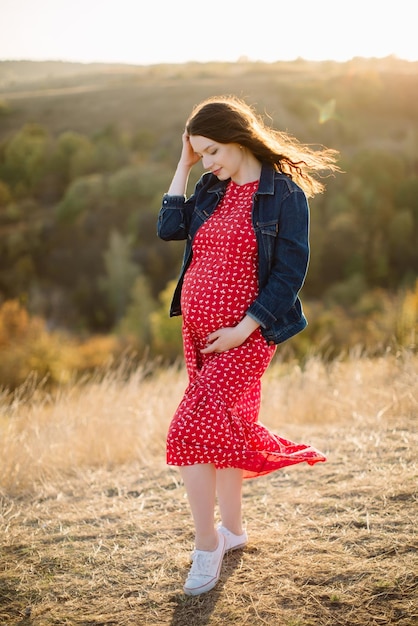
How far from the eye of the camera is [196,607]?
233cm

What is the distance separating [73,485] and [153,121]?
230 ft

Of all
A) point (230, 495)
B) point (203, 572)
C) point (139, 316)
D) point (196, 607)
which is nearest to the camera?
point (196, 607)

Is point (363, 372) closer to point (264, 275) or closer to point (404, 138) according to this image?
point (264, 275)

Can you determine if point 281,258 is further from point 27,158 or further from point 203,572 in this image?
point 27,158

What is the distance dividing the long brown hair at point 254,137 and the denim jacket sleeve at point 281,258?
0.17 meters

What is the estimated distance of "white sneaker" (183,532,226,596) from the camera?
2400 millimetres

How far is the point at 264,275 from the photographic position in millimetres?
2457

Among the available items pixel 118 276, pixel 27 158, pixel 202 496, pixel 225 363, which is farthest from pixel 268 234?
pixel 27 158

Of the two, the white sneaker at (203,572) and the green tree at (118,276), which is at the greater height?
the white sneaker at (203,572)

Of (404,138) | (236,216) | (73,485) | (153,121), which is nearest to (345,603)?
(236,216)

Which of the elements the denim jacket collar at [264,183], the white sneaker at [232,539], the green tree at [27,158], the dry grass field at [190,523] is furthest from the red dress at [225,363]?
the green tree at [27,158]

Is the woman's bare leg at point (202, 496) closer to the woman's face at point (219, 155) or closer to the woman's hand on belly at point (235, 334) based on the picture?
the woman's hand on belly at point (235, 334)

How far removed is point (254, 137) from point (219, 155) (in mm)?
154

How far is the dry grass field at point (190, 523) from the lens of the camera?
2.32 meters
